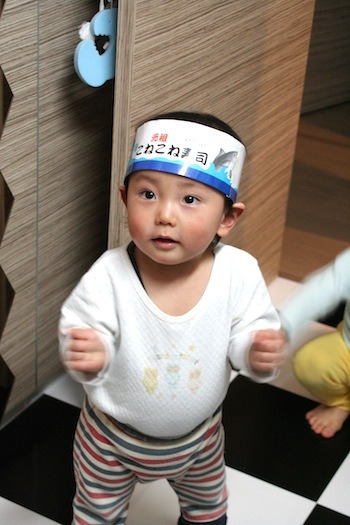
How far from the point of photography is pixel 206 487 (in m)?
1.20

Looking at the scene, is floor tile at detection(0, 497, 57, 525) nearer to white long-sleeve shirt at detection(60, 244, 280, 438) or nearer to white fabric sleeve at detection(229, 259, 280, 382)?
white long-sleeve shirt at detection(60, 244, 280, 438)

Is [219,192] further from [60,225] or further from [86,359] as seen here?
[60,225]

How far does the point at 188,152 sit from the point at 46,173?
0.52 m

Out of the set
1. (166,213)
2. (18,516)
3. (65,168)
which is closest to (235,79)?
(65,168)

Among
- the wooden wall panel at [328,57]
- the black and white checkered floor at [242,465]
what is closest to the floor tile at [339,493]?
the black and white checkered floor at [242,465]

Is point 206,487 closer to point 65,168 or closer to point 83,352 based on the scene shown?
point 83,352

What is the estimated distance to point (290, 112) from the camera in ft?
6.57

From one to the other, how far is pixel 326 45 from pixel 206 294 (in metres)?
2.55

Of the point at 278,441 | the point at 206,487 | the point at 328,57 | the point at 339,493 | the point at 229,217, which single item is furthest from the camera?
the point at 328,57

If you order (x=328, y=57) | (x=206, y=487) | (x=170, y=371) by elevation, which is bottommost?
(x=328, y=57)

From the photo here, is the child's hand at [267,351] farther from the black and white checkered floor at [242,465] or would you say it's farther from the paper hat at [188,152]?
the black and white checkered floor at [242,465]

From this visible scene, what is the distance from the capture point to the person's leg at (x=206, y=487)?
3.87 ft

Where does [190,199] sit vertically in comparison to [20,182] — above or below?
above

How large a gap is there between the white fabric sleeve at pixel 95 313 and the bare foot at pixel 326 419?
68 centimetres
